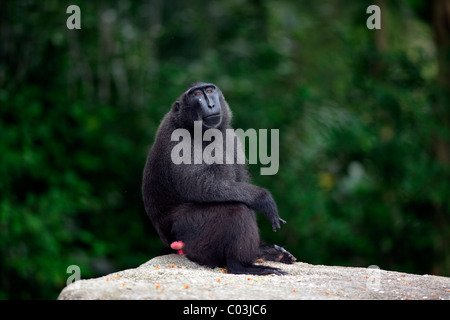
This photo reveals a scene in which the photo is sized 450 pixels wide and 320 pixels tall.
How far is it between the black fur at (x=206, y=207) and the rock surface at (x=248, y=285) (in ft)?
0.71

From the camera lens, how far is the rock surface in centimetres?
498

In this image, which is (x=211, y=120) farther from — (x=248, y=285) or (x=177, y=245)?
(x=248, y=285)

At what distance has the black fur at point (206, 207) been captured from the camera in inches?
249

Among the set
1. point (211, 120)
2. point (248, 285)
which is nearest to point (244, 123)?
point (211, 120)

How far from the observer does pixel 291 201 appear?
44.5ft

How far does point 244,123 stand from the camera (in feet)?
44.6

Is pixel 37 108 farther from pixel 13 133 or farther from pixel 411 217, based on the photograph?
pixel 411 217

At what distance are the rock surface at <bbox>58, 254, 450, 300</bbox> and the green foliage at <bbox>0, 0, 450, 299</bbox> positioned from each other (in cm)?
609

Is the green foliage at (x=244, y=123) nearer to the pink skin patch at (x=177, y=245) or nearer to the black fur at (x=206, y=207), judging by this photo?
the black fur at (x=206, y=207)

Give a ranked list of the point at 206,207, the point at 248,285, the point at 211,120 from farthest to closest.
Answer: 1. the point at 211,120
2. the point at 206,207
3. the point at 248,285

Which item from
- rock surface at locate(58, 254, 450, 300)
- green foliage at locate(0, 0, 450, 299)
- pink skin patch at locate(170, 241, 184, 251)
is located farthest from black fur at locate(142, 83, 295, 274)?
green foliage at locate(0, 0, 450, 299)

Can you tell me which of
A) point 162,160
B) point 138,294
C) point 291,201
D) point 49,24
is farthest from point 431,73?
point 138,294

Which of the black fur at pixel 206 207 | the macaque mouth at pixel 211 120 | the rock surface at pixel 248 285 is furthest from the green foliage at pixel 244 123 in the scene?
the rock surface at pixel 248 285

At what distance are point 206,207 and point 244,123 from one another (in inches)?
283
